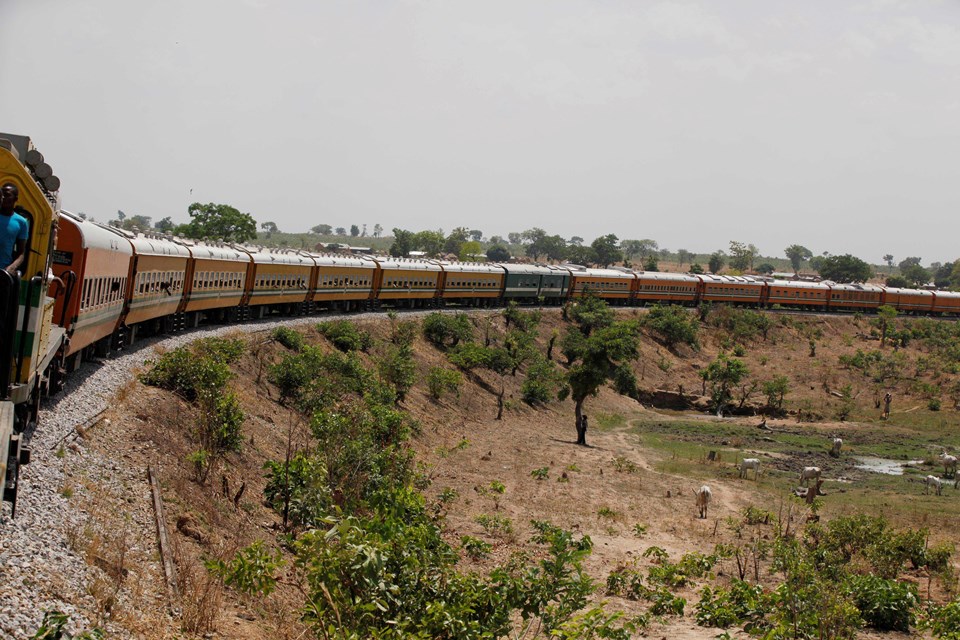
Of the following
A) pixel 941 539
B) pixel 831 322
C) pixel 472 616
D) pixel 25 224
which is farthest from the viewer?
pixel 831 322

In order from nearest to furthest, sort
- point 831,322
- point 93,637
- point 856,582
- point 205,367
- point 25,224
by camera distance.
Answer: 1. point 93,637
2. point 25,224
3. point 856,582
4. point 205,367
5. point 831,322

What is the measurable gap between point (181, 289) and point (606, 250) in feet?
399

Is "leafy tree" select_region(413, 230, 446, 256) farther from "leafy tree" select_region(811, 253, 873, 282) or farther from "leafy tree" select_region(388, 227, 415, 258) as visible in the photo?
"leafy tree" select_region(811, 253, 873, 282)

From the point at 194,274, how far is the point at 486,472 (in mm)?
11729

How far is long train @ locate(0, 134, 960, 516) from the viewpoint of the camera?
9.44 metres

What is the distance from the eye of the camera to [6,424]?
22.7ft

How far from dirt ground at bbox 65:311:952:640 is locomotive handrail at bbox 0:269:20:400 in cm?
255

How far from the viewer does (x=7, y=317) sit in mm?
6824

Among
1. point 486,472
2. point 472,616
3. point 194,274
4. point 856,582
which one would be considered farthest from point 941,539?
point 194,274

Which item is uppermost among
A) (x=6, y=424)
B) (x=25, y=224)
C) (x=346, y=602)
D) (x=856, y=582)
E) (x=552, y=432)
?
(x=25, y=224)

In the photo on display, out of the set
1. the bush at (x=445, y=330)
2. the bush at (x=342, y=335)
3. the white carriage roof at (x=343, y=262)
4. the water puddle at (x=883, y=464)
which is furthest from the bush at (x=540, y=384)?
the water puddle at (x=883, y=464)

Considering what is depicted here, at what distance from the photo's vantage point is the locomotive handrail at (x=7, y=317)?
6707mm

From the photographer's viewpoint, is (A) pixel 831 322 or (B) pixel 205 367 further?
(A) pixel 831 322

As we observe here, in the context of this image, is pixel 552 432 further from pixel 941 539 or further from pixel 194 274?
pixel 941 539
